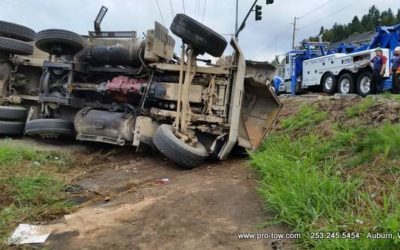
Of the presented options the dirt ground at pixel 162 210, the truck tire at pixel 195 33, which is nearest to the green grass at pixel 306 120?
the dirt ground at pixel 162 210

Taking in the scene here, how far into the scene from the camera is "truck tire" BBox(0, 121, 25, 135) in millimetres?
6758

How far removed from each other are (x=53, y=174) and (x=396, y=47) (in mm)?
10903

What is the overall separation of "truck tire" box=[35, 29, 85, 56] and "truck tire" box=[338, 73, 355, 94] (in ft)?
33.3

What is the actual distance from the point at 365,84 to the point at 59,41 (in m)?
10.1

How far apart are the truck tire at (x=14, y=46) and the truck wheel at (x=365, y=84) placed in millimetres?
9698

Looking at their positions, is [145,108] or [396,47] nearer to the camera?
[145,108]

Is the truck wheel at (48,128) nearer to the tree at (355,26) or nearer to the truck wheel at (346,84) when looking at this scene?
the truck wheel at (346,84)

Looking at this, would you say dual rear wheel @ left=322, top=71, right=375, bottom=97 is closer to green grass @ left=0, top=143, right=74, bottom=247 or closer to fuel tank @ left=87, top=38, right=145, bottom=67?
fuel tank @ left=87, top=38, right=145, bottom=67

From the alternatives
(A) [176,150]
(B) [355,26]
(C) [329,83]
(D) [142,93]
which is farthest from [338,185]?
(B) [355,26]

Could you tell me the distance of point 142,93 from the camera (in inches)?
246

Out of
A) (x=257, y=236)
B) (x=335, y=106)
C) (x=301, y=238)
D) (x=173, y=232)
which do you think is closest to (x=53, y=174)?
(x=173, y=232)

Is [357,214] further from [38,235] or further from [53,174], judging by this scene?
[53,174]

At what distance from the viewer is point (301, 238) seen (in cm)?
306

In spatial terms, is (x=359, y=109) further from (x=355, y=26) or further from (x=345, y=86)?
(x=355, y=26)
